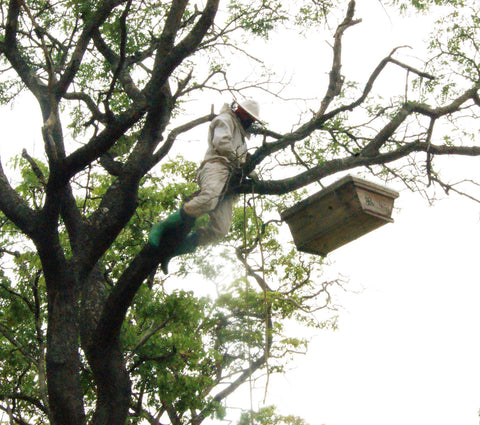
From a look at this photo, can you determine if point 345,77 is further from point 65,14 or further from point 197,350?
point 197,350

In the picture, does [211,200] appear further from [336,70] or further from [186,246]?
[336,70]

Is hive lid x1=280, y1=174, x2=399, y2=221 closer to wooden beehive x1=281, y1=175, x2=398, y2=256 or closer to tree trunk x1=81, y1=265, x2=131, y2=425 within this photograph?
wooden beehive x1=281, y1=175, x2=398, y2=256

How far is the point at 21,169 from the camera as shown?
7.39 m

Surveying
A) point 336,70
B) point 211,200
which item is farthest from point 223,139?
point 336,70

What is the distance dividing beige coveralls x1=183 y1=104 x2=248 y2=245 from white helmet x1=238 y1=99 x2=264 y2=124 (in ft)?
0.40

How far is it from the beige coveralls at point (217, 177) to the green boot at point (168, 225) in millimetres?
87

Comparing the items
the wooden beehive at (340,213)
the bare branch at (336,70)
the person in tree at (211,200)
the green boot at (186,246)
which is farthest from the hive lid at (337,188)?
the bare branch at (336,70)

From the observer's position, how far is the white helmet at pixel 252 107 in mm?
4750

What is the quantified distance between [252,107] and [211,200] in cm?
98

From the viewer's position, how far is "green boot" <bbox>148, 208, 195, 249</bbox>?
13.8 ft

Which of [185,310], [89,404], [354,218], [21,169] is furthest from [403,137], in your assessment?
[89,404]

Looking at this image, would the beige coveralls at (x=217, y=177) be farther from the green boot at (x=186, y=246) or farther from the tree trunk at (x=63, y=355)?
the tree trunk at (x=63, y=355)

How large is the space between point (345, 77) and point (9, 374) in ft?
19.3

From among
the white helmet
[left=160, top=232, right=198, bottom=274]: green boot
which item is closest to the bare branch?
the white helmet
